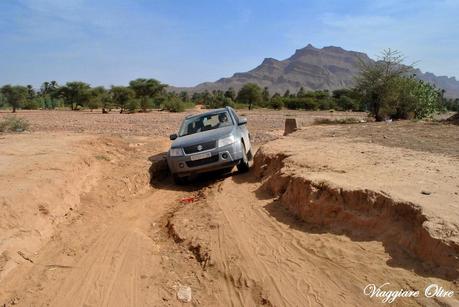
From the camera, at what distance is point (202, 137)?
1029 cm

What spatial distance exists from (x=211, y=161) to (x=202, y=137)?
0.72 m

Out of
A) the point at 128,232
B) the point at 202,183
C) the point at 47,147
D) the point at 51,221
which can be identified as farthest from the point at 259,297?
the point at 47,147

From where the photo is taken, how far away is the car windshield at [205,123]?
36.6ft

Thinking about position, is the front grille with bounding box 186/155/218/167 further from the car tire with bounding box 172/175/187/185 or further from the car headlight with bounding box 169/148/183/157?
the car tire with bounding box 172/175/187/185

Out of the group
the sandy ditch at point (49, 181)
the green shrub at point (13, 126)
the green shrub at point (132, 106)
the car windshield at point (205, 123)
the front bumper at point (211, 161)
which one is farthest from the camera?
the green shrub at point (132, 106)

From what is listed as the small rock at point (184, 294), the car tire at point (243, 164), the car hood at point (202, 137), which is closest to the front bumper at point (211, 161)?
the car hood at point (202, 137)

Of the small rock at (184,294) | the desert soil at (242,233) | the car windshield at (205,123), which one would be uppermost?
the car windshield at (205,123)

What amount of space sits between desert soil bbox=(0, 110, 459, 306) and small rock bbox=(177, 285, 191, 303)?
0.07 meters

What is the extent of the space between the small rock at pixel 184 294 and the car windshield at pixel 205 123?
6.28 m

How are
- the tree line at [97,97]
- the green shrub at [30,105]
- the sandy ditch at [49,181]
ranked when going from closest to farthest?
the sandy ditch at [49,181]
the tree line at [97,97]
the green shrub at [30,105]

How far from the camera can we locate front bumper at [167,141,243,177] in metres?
9.91

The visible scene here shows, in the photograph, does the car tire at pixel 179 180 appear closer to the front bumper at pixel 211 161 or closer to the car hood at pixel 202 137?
the front bumper at pixel 211 161

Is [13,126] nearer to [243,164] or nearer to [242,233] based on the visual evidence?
[243,164]

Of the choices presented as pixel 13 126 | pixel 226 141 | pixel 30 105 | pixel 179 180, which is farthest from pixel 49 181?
pixel 30 105
